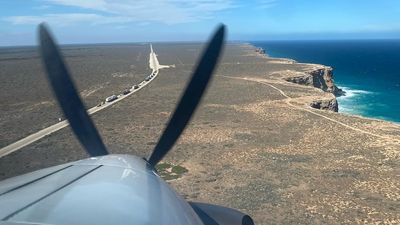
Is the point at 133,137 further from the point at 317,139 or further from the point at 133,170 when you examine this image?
the point at 133,170

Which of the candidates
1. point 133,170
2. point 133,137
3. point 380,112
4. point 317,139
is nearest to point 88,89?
point 133,137

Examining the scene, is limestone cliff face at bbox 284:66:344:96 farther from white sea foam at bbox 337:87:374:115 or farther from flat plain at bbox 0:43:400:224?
flat plain at bbox 0:43:400:224

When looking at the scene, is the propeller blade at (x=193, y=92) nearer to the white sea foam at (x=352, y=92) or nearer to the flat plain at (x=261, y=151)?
the flat plain at (x=261, y=151)

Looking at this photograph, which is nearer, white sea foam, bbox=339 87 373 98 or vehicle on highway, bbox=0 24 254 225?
vehicle on highway, bbox=0 24 254 225

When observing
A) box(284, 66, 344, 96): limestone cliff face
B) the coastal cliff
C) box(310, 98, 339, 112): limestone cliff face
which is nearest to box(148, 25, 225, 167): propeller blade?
box(310, 98, 339, 112): limestone cliff face

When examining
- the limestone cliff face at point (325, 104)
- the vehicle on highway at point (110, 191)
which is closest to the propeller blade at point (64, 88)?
the vehicle on highway at point (110, 191)

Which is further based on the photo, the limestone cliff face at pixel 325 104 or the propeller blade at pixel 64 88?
the limestone cliff face at pixel 325 104

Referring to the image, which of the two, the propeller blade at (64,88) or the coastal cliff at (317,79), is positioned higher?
the propeller blade at (64,88)
